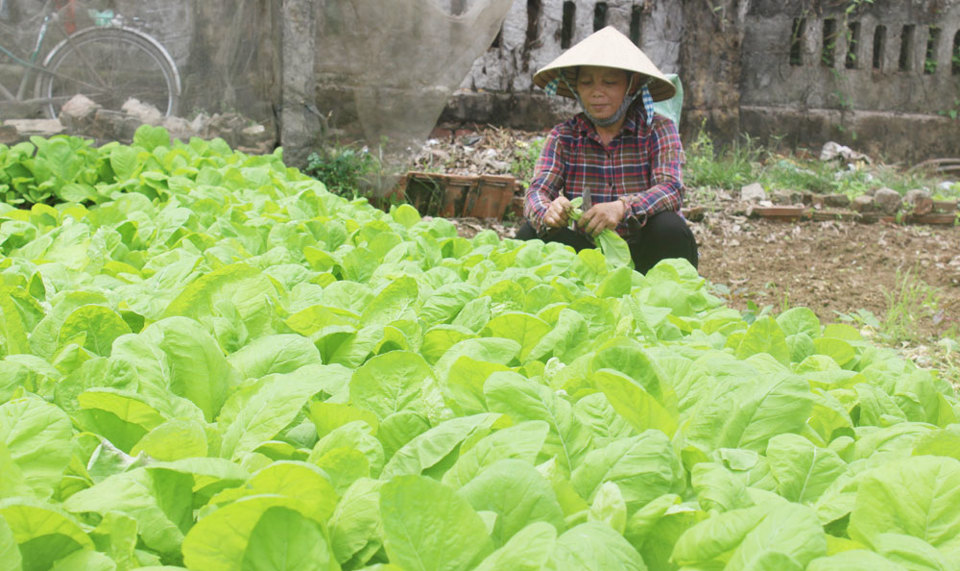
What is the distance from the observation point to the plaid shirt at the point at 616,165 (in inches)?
165

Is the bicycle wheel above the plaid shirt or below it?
above

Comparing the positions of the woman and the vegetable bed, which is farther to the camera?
the woman

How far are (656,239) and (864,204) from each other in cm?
516

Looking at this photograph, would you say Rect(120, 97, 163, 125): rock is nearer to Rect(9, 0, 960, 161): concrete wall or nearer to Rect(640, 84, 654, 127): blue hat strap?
Rect(9, 0, 960, 161): concrete wall

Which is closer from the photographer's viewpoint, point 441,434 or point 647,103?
point 441,434

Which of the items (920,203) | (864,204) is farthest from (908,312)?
(920,203)

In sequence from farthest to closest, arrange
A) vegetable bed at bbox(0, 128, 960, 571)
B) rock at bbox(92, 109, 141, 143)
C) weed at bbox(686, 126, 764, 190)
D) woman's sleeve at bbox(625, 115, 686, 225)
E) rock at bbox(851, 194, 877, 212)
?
weed at bbox(686, 126, 764, 190), rock at bbox(851, 194, 877, 212), rock at bbox(92, 109, 141, 143), woman's sleeve at bbox(625, 115, 686, 225), vegetable bed at bbox(0, 128, 960, 571)

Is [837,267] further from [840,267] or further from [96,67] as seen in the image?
[96,67]

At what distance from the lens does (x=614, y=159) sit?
4.36 meters

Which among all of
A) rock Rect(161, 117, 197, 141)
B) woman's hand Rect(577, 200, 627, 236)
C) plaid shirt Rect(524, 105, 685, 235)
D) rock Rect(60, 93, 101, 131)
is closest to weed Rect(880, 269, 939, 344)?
plaid shirt Rect(524, 105, 685, 235)

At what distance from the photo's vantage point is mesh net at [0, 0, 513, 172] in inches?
227

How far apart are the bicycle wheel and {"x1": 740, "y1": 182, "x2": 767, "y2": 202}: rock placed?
5.47 meters

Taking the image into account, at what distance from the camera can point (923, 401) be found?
1.35m

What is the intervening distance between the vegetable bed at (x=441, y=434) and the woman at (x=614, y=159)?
2.27m
